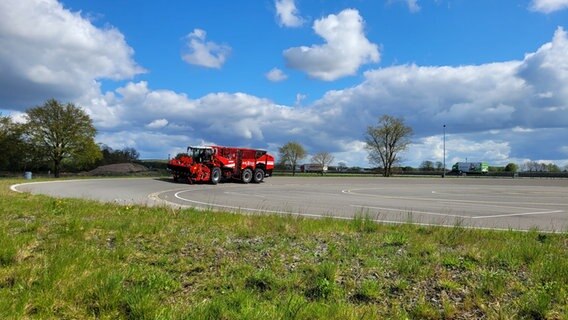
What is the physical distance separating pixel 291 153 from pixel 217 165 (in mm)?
69975

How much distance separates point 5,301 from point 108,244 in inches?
96.5

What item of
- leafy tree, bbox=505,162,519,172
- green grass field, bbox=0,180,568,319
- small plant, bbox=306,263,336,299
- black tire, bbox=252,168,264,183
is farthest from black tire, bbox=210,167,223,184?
leafy tree, bbox=505,162,519,172

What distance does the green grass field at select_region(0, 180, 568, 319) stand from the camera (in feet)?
17.4

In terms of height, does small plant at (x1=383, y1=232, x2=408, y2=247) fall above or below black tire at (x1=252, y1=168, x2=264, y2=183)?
below

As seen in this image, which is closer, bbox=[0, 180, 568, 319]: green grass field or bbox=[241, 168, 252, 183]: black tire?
bbox=[0, 180, 568, 319]: green grass field

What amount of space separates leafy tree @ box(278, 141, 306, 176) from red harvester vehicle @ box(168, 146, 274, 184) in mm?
65282

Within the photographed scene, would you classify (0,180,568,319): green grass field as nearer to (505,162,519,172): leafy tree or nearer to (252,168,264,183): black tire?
(252,168,264,183): black tire

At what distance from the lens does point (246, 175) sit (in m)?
38.6

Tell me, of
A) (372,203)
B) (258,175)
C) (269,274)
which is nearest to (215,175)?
(258,175)

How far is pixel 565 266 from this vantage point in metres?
6.55

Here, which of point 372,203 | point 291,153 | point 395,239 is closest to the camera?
point 395,239

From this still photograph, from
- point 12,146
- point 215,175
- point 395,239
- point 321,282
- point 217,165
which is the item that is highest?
point 12,146

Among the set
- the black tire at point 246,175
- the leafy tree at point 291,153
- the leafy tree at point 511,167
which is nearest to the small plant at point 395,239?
the black tire at point 246,175

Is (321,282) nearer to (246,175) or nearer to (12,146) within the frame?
(246,175)
